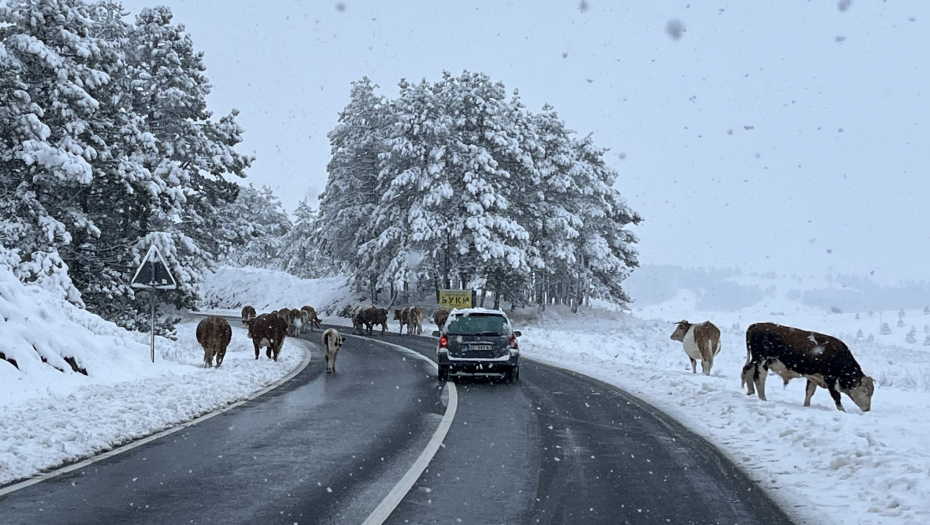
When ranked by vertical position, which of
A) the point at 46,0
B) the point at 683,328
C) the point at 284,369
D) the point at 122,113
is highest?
the point at 46,0

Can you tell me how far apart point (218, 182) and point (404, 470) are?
29788mm

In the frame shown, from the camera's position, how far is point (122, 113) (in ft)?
90.0

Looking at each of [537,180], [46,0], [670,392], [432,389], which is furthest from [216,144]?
[670,392]

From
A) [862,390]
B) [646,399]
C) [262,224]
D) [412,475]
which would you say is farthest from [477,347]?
[262,224]

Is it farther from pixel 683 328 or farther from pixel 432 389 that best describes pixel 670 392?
pixel 683 328

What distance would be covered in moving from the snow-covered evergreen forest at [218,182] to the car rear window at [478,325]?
10727 millimetres

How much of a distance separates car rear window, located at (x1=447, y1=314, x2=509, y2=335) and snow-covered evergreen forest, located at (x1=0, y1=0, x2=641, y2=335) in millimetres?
10727

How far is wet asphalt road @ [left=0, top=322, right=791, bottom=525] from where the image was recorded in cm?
608

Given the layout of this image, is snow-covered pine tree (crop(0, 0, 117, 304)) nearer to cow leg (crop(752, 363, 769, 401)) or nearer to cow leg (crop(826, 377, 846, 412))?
cow leg (crop(752, 363, 769, 401))

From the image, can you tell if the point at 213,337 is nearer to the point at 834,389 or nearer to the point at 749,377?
the point at 749,377

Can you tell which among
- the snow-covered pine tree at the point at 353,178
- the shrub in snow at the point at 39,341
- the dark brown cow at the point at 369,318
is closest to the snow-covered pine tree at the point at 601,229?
the snow-covered pine tree at the point at 353,178

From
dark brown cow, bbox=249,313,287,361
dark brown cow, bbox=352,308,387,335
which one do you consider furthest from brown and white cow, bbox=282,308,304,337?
dark brown cow, bbox=249,313,287,361

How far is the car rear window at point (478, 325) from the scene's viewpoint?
16766 millimetres

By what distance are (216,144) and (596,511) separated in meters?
31.2
